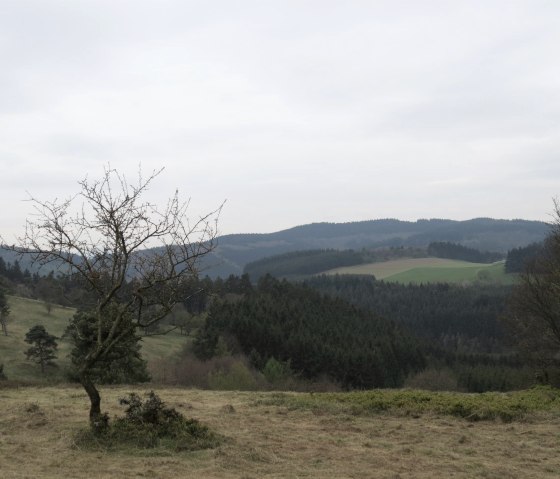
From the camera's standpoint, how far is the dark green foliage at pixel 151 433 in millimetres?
11055

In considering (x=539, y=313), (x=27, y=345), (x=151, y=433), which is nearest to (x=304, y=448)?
(x=151, y=433)

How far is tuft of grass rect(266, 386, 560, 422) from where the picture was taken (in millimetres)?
15016

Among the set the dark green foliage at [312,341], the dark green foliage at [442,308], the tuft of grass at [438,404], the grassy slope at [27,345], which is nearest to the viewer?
the tuft of grass at [438,404]

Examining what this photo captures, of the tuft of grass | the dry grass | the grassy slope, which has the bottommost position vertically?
the grassy slope

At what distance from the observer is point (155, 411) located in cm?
1204

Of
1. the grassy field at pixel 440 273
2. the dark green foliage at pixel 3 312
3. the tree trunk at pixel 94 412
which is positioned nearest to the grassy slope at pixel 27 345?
the dark green foliage at pixel 3 312

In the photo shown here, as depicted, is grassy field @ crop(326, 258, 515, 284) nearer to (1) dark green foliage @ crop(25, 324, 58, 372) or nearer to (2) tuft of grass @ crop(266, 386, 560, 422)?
(1) dark green foliage @ crop(25, 324, 58, 372)

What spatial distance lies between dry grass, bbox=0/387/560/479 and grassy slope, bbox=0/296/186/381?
40.7 metres

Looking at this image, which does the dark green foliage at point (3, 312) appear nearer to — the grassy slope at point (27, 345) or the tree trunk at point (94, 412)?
the grassy slope at point (27, 345)

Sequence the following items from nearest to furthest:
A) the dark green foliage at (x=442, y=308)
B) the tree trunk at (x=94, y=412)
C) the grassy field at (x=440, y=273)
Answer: the tree trunk at (x=94, y=412), the dark green foliage at (x=442, y=308), the grassy field at (x=440, y=273)

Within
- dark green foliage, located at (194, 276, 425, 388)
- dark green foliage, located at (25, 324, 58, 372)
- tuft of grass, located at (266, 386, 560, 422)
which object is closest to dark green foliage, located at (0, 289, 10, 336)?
dark green foliage, located at (25, 324, 58, 372)

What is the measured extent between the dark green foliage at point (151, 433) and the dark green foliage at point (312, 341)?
4944cm

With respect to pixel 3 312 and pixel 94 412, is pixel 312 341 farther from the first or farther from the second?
pixel 94 412

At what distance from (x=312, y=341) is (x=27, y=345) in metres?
34.0
